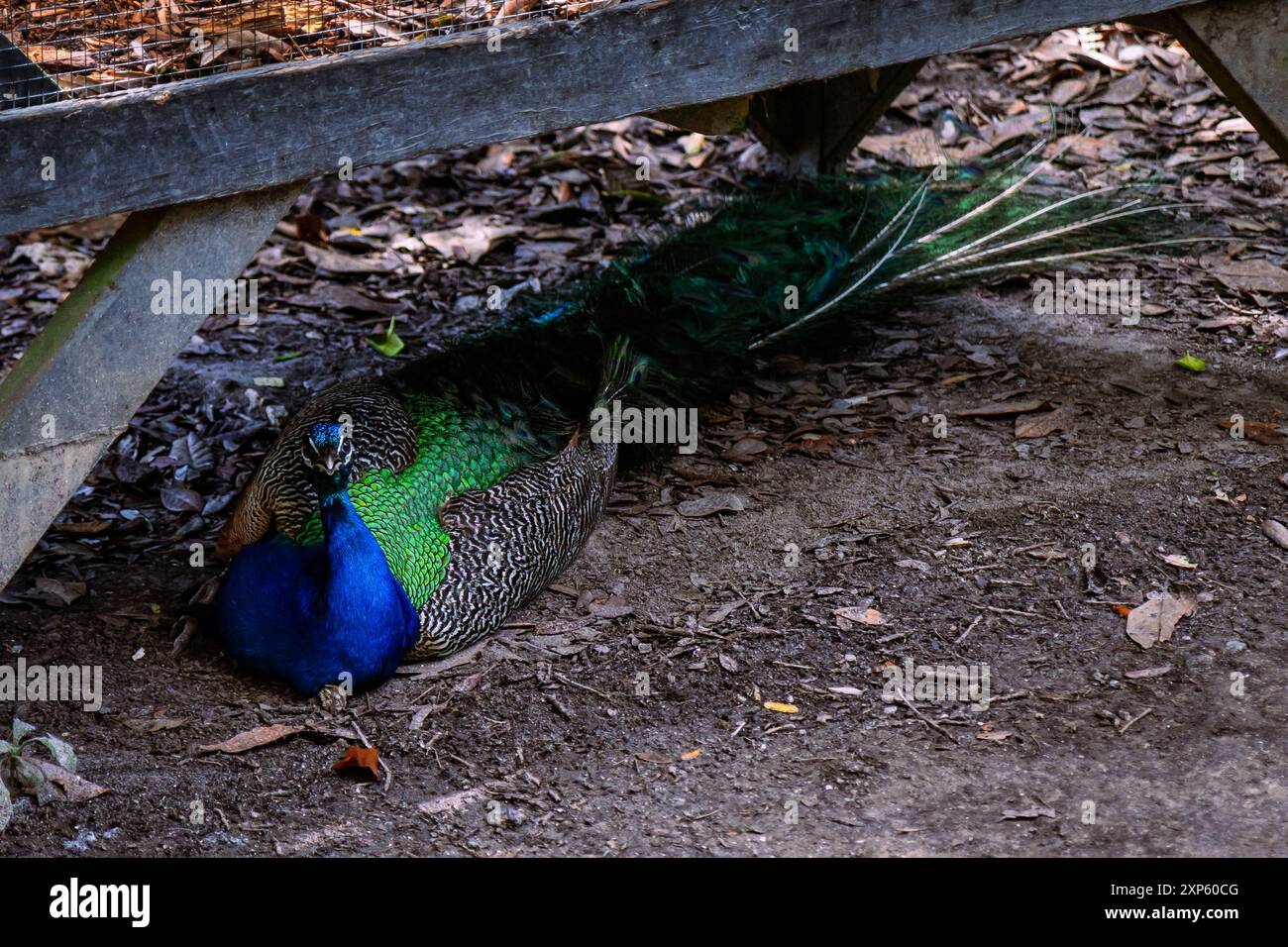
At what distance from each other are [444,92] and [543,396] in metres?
Answer: 1.36

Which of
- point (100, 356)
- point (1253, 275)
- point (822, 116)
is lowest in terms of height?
point (100, 356)

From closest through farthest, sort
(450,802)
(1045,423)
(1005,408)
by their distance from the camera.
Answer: (450,802), (1045,423), (1005,408)

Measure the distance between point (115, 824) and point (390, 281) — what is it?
154 inches

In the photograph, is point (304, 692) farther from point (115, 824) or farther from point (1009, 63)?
point (1009, 63)


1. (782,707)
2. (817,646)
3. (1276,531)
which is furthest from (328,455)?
(1276,531)

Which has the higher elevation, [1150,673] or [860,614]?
[860,614]

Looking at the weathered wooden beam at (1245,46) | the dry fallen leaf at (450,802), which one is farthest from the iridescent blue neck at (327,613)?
the weathered wooden beam at (1245,46)

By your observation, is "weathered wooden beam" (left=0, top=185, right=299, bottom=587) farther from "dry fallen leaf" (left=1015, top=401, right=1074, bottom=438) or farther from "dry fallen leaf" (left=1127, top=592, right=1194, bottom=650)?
"dry fallen leaf" (left=1015, top=401, right=1074, bottom=438)

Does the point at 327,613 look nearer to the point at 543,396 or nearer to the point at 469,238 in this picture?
the point at 543,396

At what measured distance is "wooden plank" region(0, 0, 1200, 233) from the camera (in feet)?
11.2

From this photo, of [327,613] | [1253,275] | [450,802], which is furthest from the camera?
[1253,275]

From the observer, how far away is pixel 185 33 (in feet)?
12.1

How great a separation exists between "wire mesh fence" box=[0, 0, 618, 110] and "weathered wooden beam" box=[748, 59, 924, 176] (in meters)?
2.43

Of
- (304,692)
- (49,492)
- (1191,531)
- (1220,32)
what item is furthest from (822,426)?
(49,492)
